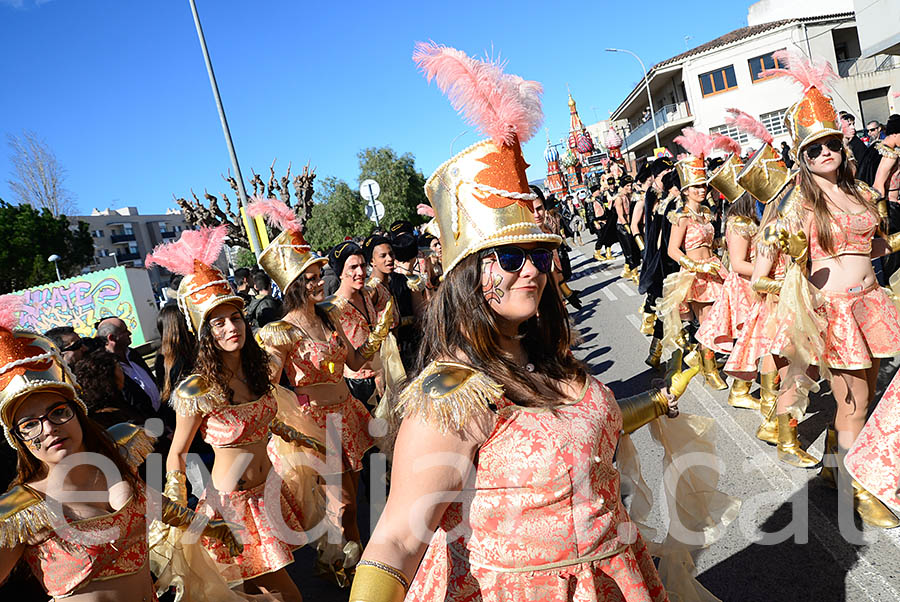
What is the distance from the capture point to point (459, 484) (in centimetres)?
175

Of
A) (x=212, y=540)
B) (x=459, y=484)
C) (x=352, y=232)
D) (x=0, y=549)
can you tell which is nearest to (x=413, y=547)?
(x=459, y=484)

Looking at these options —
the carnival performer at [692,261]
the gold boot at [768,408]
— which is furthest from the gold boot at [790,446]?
the carnival performer at [692,261]

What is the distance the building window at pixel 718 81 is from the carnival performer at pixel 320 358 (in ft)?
135

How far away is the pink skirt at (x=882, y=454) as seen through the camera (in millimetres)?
1942

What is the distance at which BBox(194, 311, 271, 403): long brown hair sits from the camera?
367cm

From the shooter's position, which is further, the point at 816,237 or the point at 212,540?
the point at 816,237

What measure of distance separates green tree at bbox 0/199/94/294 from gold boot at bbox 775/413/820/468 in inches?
1690

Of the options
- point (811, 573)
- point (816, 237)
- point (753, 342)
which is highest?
point (816, 237)

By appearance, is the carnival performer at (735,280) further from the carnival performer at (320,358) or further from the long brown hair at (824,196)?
the carnival performer at (320,358)

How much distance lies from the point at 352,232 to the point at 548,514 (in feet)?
123

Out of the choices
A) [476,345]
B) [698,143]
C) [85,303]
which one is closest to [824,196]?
[698,143]

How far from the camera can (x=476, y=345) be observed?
1906mm

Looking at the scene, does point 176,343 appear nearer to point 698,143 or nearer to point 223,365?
point 223,365

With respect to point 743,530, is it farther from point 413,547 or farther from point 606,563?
point 413,547
